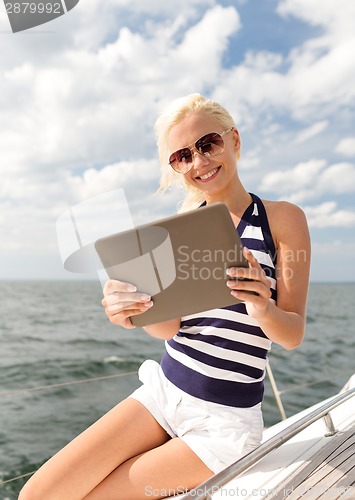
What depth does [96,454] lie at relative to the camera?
1.10 metres

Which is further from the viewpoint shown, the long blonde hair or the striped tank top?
the long blonde hair

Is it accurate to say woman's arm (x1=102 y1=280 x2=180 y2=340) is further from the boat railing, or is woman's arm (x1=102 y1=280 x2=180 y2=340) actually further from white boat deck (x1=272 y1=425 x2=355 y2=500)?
white boat deck (x1=272 y1=425 x2=355 y2=500)

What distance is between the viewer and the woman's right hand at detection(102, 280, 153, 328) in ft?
3.46

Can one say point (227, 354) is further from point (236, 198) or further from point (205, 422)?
point (236, 198)

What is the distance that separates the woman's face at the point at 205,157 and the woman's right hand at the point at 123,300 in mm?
451

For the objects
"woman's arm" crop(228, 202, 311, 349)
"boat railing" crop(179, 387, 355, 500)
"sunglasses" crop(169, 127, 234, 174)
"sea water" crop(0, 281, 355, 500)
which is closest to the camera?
"boat railing" crop(179, 387, 355, 500)

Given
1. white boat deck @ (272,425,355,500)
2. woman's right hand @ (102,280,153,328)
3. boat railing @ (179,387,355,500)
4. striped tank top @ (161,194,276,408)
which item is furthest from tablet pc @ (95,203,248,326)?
white boat deck @ (272,425,355,500)

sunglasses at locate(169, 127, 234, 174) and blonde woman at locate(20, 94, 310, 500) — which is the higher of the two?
sunglasses at locate(169, 127, 234, 174)

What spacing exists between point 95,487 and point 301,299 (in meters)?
0.69

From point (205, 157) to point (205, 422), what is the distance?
0.72 m

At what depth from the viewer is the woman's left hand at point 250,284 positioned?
0.95 meters

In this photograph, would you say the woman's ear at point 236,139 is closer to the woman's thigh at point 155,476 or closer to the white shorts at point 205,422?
the white shorts at point 205,422

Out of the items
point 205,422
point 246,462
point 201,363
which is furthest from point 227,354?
point 246,462

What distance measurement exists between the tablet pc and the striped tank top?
192mm
